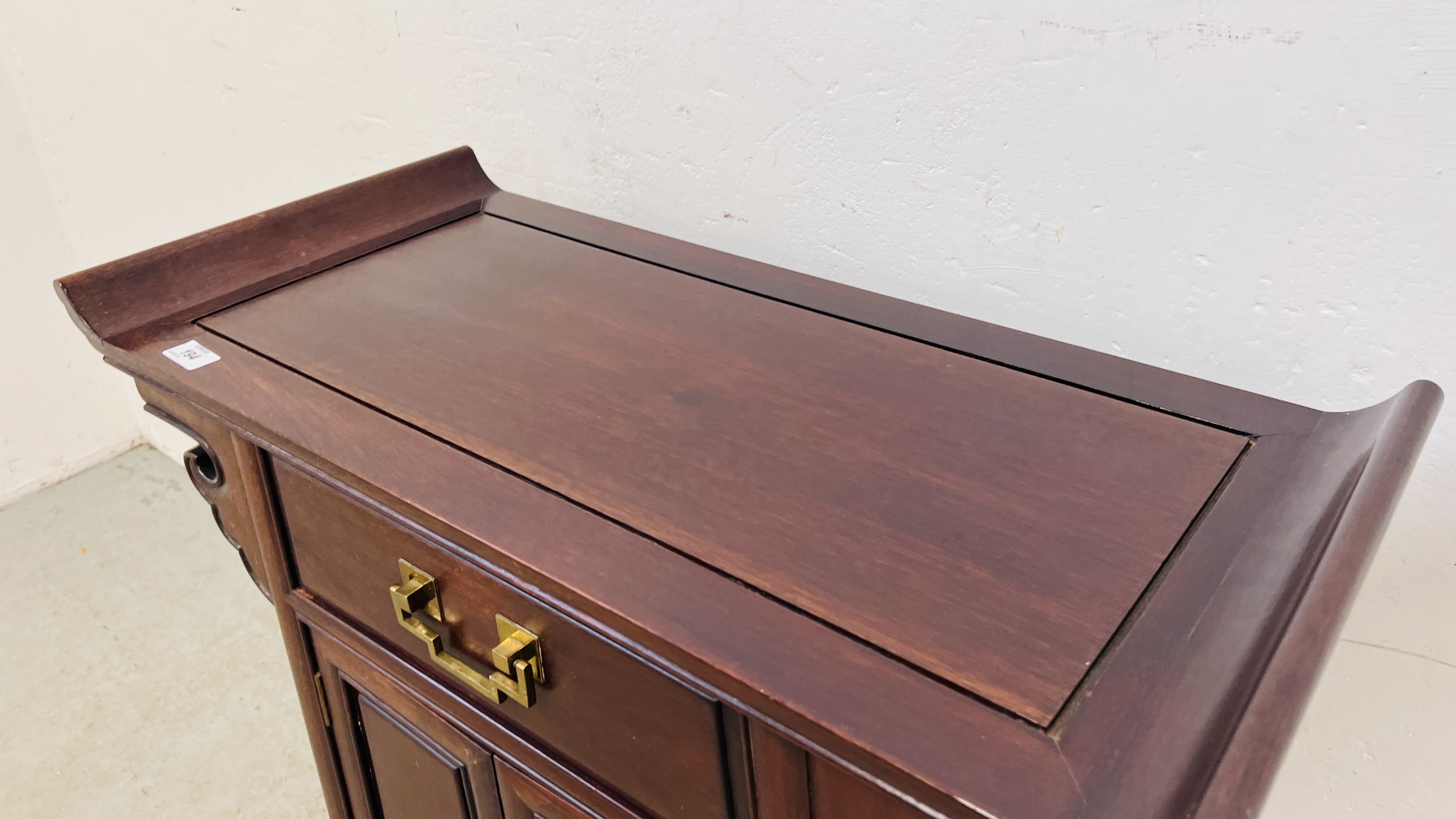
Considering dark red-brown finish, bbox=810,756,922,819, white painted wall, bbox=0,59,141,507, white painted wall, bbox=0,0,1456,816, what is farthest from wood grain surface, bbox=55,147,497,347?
white painted wall, bbox=0,59,141,507

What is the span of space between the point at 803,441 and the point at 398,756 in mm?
508

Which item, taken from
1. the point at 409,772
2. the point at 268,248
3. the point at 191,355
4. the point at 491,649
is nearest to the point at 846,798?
the point at 491,649

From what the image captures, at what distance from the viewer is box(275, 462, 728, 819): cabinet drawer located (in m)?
0.63

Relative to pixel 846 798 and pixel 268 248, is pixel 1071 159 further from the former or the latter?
pixel 268 248

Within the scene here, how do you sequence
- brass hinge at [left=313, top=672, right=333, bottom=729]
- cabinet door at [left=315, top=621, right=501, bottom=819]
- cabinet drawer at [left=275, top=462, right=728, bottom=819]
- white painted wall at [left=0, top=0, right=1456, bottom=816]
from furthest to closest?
brass hinge at [left=313, top=672, right=333, bottom=729]
cabinet door at [left=315, top=621, right=501, bottom=819]
white painted wall at [left=0, top=0, right=1456, bottom=816]
cabinet drawer at [left=275, top=462, right=728, bottom=819]

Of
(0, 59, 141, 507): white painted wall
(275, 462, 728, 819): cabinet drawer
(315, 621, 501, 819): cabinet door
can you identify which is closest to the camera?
(275, 462, 728, 819): cabinet drawer

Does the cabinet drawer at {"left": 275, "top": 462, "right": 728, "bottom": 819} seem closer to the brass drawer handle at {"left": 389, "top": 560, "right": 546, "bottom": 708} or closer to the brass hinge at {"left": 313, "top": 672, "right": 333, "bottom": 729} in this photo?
the brass drawer handle at {"left": 389, "top": 560, "right": 546, "bottom": 708}

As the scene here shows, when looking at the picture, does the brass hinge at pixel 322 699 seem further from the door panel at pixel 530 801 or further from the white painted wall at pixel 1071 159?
the white painted wall at pixel 1071 159

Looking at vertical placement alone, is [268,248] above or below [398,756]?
above

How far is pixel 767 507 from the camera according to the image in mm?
660

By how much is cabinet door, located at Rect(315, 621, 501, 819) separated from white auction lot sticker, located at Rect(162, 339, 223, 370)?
0.26 m

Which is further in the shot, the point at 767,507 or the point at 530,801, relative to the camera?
the point at 530,801

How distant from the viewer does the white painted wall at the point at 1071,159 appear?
0.75 meters

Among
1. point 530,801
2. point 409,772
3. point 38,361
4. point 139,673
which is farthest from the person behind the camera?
point 38,361
